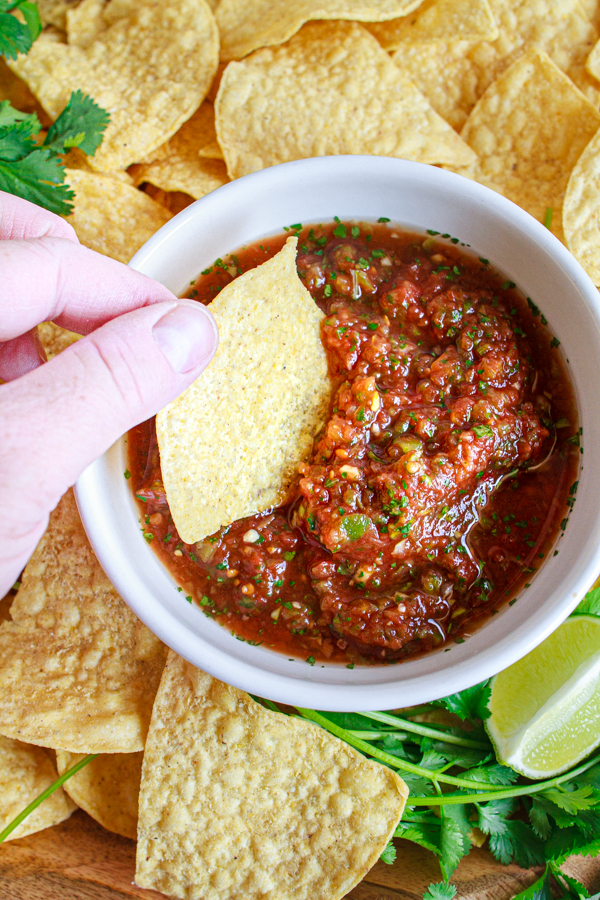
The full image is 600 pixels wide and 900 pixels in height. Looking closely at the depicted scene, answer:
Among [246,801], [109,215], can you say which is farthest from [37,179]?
[246,801]

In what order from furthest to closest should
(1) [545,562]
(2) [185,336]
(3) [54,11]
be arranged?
(3) [54,11], (1) [545,562], (2) [185,336]

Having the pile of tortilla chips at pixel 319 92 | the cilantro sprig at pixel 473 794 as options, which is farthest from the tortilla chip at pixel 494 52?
the cilantro sprig at pixel 473 794

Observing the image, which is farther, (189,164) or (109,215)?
(189,164)

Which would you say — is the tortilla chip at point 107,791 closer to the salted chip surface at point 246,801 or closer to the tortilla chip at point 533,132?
the salted chip surface at point 246,801

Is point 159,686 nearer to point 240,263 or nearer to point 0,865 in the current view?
point 0,865

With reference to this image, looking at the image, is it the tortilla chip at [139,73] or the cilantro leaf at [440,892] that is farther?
the tortilla chip at [139,73]

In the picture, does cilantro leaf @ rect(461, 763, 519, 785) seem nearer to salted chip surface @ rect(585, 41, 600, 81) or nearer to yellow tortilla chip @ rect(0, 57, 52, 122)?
salted chip surface @ rect(585, 41, 600, 81)

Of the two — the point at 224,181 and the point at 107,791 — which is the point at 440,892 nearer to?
the point at 107,791
